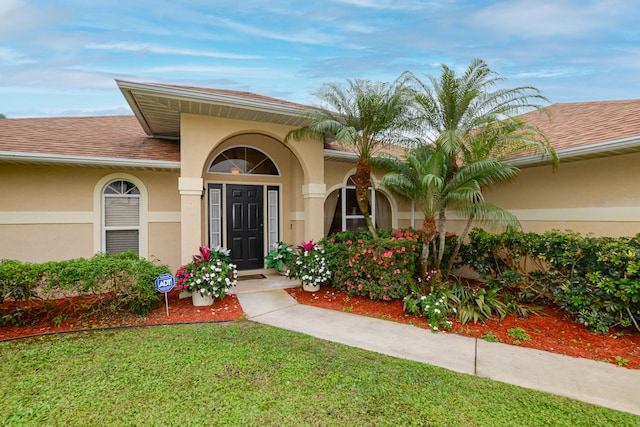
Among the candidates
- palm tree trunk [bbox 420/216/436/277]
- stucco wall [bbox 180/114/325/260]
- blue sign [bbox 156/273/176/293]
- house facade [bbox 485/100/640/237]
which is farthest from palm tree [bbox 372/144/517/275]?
blue sign [bbox 156/273/176/293]

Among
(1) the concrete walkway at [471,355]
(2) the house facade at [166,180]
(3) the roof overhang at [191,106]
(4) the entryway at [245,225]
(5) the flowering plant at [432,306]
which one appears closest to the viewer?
(1) the concrete walkway at [471,355]

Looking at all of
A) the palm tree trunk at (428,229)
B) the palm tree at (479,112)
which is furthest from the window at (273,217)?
the palm tree at (479,112)

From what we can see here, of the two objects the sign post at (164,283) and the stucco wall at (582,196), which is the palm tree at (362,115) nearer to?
the stucco wall at (582,196)

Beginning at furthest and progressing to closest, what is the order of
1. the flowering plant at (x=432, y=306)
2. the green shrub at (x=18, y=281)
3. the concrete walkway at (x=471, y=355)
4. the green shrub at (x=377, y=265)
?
the green shrub at (x=377, y=265), the flowering plant at (x=432, y=306), the green shrub at (x=18, y=281), the concrete walkway at (x=471, y=355)

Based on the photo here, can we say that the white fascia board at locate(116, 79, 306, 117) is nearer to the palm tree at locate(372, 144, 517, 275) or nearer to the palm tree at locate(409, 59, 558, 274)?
the palm tree at locate(372, 144, 517, 275)

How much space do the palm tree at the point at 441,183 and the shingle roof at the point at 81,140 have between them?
513 cm

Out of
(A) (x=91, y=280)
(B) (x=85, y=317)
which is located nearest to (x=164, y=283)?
(A) (x=91, y=280)

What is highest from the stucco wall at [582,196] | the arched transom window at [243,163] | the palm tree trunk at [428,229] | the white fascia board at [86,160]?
the arched transom window at [243,163]

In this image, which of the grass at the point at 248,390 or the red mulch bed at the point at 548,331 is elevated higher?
the grass at the point at 248,390

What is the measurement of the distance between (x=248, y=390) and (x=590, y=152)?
6.64 m

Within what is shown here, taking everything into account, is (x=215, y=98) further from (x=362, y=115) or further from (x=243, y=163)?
(x=362, y=115)

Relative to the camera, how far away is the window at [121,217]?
7.16 m

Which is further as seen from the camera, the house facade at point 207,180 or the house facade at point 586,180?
the house facade at point 207,180

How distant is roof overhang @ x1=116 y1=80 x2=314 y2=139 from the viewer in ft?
18.8
